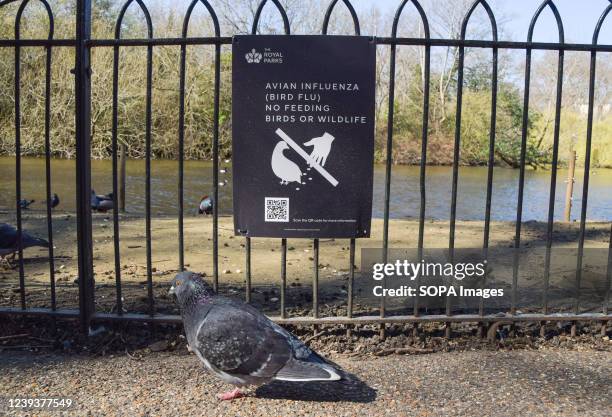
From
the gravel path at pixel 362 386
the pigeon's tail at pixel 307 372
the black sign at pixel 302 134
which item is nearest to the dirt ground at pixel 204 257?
the gravel path at pixel 362 386

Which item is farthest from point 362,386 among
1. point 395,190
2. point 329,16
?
point 395,190

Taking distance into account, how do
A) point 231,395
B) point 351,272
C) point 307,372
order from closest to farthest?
point 307,372 < point 231,395 < point 351,272

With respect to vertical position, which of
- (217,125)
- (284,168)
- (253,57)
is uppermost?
(253,57)

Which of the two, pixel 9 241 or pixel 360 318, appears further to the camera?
pixel 9 241

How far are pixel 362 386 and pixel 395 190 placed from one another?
15972 mm

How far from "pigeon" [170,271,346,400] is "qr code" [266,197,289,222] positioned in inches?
36.7

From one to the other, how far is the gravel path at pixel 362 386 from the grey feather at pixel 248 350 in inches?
9.8

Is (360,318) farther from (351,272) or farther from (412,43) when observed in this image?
(412,43)

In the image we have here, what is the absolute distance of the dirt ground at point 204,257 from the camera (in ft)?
17.6

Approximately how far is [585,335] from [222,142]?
18.6m

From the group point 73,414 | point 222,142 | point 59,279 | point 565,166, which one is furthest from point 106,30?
point 565,166

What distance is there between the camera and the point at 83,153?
14.1ft

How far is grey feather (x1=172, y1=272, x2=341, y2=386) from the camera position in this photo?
3352 millimetres

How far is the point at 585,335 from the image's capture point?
460cm
